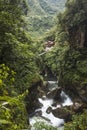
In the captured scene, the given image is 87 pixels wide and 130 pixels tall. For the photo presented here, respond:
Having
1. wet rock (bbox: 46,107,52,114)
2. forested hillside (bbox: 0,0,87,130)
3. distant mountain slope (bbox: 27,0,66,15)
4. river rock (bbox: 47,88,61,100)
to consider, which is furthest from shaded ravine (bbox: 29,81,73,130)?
distant mountain slope (bbox: 27,0,66,15)

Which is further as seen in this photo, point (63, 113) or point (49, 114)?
point (49, 114)

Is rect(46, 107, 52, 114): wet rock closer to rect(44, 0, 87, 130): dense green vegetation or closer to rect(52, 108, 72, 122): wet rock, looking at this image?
rect(52, 108, 72, 122): wet rock

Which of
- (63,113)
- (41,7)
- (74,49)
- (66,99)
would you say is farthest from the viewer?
(41,7)

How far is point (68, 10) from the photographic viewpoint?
32.6 meters

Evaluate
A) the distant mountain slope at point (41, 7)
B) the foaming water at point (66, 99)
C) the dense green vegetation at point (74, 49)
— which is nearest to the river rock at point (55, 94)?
the foaming water at point (66, 99)

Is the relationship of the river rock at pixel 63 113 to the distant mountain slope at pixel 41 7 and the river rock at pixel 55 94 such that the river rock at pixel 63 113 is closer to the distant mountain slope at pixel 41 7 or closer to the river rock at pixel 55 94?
the river rock at pixel 55 94

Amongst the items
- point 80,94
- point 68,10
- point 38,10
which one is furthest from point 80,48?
point 38,10

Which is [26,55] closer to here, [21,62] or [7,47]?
[21,62]

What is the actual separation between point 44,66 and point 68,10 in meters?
13.0

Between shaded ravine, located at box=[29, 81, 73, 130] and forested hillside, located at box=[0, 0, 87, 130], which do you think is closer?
forested hillside, located at box=[0, 0, 87, 130]

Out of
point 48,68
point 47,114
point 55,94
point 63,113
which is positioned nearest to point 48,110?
point 47,114

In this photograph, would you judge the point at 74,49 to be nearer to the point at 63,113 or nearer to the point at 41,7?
the point at 63,113

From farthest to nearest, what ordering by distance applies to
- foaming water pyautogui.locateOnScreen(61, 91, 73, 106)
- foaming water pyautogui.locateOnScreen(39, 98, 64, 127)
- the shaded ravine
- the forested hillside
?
foaming water pyautogui.locateOnScreen(61, 91, 73, 106) → foaming water pyautogui.locateOnScreen(39, 98, 64, 127) → the shaded ravine → the forested hillside

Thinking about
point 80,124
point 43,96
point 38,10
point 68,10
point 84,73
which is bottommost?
point 80,124
